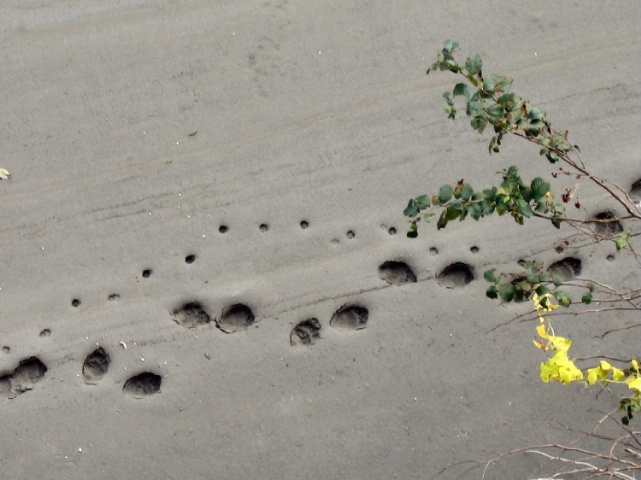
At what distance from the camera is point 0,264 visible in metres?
3.51

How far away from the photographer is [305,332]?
3418mm

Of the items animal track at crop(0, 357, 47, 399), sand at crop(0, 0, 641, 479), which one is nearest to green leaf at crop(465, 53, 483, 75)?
sand at crop(0, 0, 641, 479)

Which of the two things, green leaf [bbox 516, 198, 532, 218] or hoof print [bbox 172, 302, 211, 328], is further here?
hoof print [bbox 172, 302, 211, 328]

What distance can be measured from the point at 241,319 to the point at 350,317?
51 centimetres

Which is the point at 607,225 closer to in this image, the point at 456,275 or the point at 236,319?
the point at 456,275

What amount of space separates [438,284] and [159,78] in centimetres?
167

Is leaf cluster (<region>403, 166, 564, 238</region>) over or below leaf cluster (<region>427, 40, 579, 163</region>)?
below

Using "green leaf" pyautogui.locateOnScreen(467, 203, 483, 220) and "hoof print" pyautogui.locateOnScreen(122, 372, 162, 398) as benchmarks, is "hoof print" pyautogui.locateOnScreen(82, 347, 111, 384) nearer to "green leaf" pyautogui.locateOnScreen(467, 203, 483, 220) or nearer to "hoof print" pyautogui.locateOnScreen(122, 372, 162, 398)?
"hoof print" pyautogui.locateOnScreen(122, 372, 162, 398)

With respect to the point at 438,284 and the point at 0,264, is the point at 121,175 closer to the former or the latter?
the point at 0,264

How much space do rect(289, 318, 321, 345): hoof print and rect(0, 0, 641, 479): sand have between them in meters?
0.01

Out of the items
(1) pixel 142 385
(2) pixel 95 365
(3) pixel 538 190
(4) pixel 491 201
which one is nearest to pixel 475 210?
(4) pixel 491 201

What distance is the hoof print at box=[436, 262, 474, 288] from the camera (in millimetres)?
3396

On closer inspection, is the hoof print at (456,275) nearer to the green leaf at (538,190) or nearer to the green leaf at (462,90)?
the green leaf at (538,190)

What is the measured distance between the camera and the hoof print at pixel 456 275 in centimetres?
340
